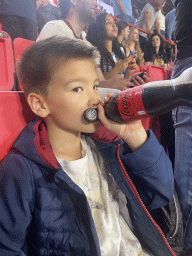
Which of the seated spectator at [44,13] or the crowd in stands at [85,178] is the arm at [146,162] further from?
the seated spectator at [44,13]

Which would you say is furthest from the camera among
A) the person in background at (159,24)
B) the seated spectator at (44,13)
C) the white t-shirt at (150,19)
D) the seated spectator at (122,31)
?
the person in background at (159,24)

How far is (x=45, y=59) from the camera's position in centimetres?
67

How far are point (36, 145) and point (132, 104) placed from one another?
0.31 m

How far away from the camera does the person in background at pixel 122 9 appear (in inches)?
115

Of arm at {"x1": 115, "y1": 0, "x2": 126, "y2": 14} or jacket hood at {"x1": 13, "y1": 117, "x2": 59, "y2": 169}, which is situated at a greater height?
arm at {"x1": 115, "y1": 0, "x2": 126, "y2": 14}

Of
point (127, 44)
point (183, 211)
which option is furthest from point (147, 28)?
point (183, 211)

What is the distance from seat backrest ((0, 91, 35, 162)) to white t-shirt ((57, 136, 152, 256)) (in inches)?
7.0

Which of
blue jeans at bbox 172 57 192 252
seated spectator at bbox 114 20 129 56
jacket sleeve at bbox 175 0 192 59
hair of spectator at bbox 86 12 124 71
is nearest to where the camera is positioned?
blue jeans at bbox 172 57 192 252

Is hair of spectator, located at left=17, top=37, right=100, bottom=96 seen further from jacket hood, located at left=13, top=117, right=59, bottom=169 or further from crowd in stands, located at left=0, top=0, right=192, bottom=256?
jacket hood, located at left=13, top=117, right=59, bottom=169

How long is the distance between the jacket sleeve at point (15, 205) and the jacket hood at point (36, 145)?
0.03 meters

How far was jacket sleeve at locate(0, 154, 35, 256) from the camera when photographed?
0.55 meters

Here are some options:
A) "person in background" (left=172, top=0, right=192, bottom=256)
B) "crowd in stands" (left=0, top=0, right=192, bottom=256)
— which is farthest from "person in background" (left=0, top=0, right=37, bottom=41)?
"person in background" (left=172, top=0, right=192, bottom=256)

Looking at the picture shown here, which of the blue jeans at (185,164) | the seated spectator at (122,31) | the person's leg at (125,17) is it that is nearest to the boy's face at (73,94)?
the blue jeans at (185,164)

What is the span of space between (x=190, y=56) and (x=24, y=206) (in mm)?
918
